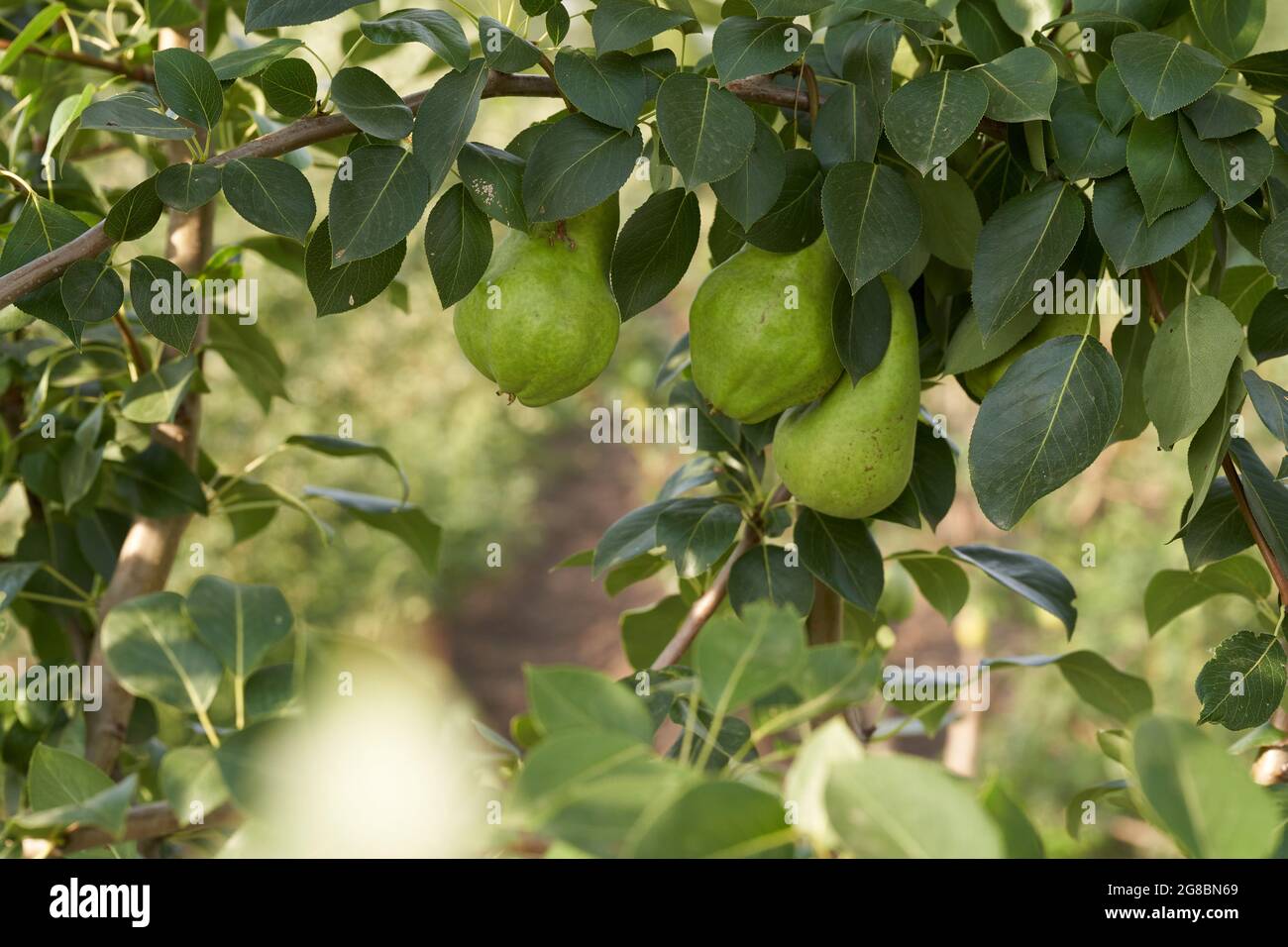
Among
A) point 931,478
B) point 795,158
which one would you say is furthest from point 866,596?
point 795,158

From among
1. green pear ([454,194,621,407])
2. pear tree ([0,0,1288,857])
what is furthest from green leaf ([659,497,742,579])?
green pear ([454,194,621,407])

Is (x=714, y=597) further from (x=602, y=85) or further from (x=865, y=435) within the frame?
(x=602, y=85)

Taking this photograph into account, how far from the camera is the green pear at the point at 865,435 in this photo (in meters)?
0.46

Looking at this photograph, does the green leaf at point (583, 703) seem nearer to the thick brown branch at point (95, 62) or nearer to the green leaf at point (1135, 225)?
the green leaf at point (1135, 225)

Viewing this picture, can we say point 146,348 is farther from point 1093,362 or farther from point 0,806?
point 1093,362

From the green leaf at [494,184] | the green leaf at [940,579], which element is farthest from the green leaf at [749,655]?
the green leaf at [940,579]

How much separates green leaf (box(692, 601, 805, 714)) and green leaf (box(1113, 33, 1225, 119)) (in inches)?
9.8

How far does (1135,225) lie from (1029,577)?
0.25 metres

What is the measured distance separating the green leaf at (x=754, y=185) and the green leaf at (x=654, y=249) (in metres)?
0.03

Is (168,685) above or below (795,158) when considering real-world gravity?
below

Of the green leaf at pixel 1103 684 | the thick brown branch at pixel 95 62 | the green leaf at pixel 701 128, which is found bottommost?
the green leaf at pixel 1103 684

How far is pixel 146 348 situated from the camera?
705 mm

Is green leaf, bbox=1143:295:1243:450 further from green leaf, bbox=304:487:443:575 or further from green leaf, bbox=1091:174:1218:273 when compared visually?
green leaf, bbox=304:487:443:575

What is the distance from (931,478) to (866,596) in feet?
0.22
